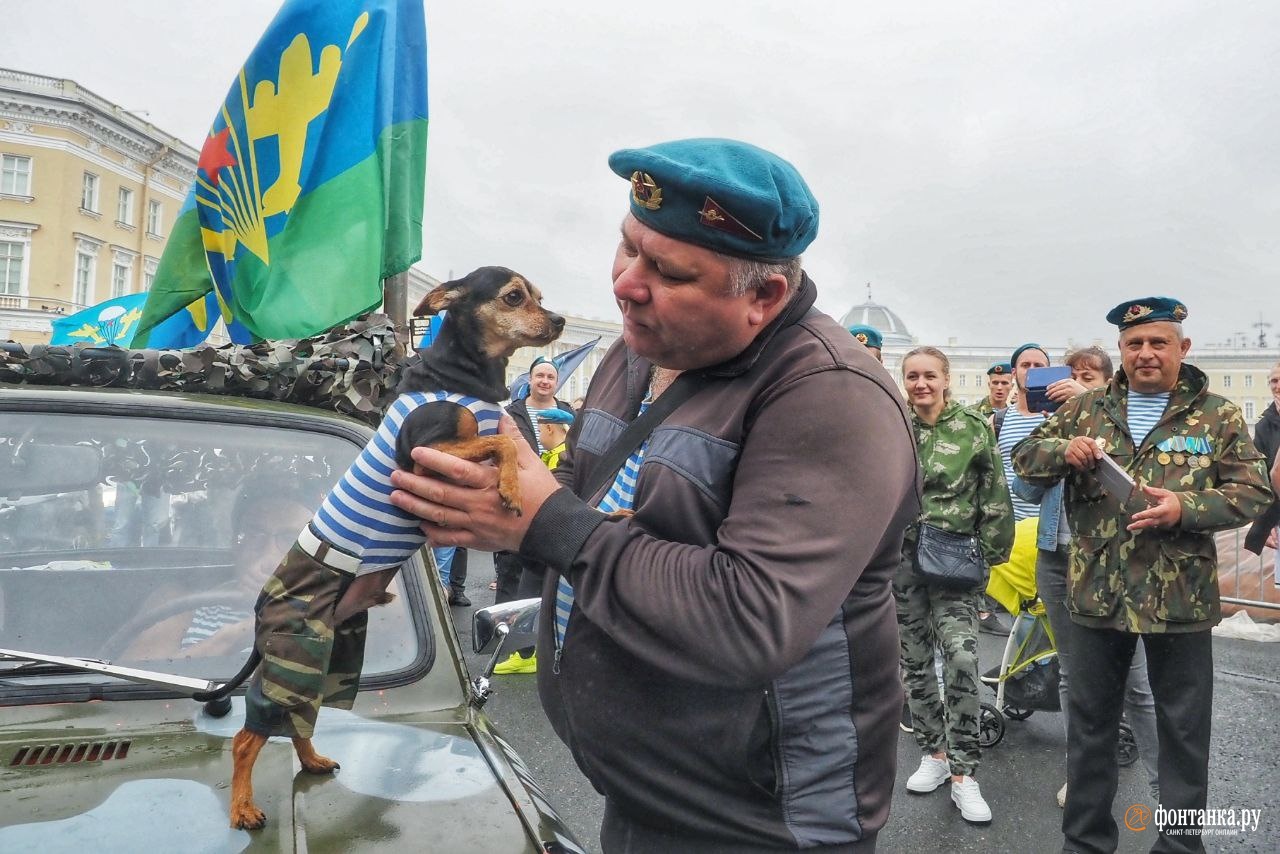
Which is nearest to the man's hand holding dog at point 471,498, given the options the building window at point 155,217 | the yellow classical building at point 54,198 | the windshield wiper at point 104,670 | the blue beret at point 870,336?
the windshield wiper at point 104,670

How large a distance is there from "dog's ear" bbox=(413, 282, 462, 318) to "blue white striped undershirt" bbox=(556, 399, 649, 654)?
81 cm

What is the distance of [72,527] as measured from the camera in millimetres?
2369

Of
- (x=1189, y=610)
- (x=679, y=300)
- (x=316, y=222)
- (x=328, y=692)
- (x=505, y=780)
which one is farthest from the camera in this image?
(x=316, y=222)

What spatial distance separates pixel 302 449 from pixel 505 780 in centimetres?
119

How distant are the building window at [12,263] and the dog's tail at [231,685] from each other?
150 feet

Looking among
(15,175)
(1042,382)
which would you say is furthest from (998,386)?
(15,175)

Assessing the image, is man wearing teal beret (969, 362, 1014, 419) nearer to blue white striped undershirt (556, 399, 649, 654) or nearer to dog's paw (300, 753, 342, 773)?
blue white striped undershirt (556, 399, 649, 654)

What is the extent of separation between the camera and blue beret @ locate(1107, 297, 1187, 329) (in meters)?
3.55

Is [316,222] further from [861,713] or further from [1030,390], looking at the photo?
[1030,390]

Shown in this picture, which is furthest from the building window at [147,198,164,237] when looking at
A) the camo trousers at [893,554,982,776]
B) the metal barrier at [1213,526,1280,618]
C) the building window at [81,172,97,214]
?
the camo trousers at [893,554,982,776]

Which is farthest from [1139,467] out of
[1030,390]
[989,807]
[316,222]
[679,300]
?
[316,222]

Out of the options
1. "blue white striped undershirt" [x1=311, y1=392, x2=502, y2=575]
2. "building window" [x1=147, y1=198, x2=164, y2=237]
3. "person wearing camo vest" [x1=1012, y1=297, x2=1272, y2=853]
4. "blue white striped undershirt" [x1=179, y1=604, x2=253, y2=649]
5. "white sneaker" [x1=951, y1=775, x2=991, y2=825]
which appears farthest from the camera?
"building window" [x1=147, y1=198, x2=164, y2=237]

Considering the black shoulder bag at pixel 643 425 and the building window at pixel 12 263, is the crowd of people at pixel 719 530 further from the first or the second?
the building window at pixel 12 263

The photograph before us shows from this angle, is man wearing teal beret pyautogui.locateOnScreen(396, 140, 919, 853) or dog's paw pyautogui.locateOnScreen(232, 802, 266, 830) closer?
man wearing teal beret pyautogui.locateOnScreen(396, 140, 919, 853)
